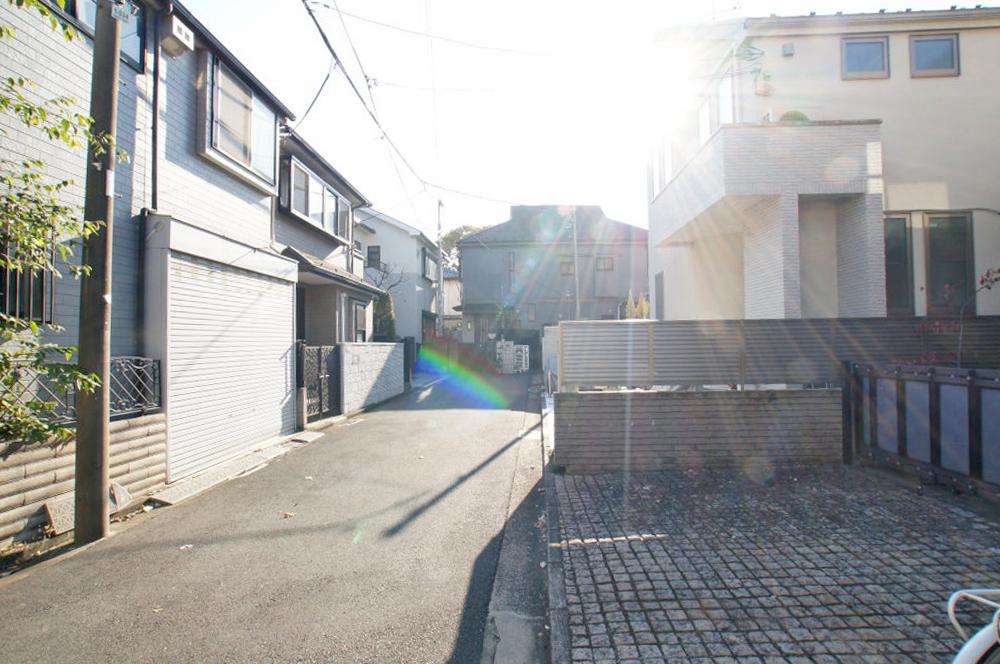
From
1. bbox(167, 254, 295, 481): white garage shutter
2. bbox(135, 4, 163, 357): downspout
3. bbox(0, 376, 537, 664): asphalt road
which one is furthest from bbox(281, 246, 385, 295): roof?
bbox(0, 376, 537, 664): asphalt road

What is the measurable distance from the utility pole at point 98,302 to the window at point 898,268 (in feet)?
35.2

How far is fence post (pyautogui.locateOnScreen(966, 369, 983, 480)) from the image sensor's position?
4672 millimetres

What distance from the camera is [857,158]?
7.84 metres

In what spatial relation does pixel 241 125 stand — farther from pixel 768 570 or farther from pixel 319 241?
pixel 768 570

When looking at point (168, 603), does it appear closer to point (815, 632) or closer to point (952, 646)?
point (815, 632)

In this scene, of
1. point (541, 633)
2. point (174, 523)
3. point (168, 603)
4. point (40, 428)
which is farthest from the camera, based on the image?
point (174, 523)

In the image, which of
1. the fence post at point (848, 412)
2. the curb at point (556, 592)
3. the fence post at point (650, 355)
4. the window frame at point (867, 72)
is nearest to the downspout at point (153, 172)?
the curb at point (556, 592)

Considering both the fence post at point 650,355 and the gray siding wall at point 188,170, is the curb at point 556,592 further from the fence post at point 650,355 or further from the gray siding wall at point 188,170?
the gray siding wall at point 188,170

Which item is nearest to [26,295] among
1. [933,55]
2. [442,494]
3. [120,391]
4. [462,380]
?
[120,391]

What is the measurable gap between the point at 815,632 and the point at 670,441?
3.40m

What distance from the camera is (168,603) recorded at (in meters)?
3.44

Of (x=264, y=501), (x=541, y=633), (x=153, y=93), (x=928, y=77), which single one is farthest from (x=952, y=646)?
(x=928, y=77)

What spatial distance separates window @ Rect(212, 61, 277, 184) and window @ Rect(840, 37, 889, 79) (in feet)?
34.5

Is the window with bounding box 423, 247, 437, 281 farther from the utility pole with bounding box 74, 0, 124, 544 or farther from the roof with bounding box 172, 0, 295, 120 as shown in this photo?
the utility pole with bounding box 74, 0, 124, 544
